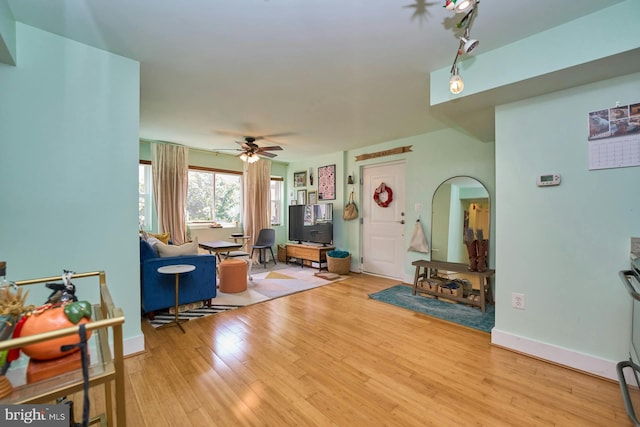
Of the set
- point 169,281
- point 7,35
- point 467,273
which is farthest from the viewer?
point 467,273

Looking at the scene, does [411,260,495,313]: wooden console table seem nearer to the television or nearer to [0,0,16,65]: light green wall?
the television

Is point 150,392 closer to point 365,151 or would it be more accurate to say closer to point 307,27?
point 307,27

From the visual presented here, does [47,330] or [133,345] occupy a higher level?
[47,330]

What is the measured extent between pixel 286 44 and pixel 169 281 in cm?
259

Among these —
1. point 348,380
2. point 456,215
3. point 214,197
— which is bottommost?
point 348,380

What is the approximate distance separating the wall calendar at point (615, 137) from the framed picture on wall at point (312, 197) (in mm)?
4521

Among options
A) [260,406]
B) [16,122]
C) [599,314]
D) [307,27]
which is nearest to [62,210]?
[16,122]

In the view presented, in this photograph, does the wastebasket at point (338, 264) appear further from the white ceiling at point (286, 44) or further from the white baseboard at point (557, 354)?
the white baseboard at point (557, 354)

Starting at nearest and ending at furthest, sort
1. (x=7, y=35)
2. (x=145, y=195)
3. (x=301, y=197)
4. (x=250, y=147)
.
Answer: (x=7, y=35) → (x=250, y=147) → (x=145, y=195) → (x=301, y=197)

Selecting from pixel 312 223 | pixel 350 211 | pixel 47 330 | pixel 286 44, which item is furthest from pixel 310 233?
pixel 47 330

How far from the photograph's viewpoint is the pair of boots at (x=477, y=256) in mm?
3131

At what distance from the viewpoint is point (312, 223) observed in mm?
5574

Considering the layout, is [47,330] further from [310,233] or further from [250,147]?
[310,233]

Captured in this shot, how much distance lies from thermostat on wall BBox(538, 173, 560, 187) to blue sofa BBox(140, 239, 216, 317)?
3.30 metres
